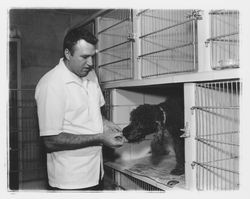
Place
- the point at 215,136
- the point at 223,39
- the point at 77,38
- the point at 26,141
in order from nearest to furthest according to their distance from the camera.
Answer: the point at 223,39
the point at 215,136
the point at 77,38
the point at 26,141

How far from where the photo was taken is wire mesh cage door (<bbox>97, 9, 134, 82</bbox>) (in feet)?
5.16

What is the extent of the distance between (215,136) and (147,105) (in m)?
0.49

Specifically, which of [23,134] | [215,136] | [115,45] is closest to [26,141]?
[23,134]

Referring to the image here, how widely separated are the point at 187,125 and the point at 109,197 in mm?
383

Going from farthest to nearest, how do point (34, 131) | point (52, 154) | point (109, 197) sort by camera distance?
1. point (34, 131)
2. point (52, 154)
3. point (109, 197)

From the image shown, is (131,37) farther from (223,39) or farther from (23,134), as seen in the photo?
(23,134)

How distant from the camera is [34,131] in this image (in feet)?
9.68

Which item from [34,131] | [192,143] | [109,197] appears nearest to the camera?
[109,197]

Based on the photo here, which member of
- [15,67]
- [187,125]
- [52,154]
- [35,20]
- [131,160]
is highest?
[35,20]

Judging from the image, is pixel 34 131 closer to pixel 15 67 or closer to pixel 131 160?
pixel 15 67

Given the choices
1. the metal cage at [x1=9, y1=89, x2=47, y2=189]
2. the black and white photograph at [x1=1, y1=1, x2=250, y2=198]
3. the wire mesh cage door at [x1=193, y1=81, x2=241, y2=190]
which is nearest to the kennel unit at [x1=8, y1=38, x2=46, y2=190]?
the metal cage at [x1=9, y1=89, x2=47, y2=189]

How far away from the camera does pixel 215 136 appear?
3.64 ft

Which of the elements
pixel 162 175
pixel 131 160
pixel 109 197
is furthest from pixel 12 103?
pixel 109 197

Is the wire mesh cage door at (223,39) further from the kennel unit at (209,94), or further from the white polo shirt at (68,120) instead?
the white polo shirt at (68,120)
